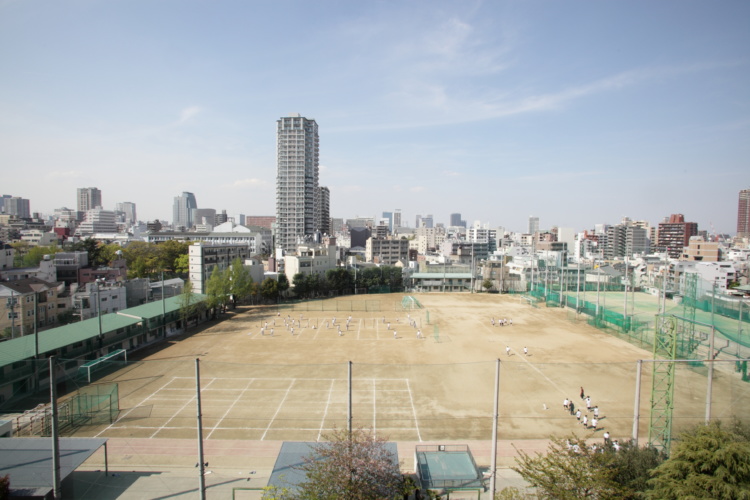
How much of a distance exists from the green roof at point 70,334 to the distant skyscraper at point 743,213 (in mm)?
160824

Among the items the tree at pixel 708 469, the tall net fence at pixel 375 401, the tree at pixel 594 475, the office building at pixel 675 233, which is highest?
the office building at pixel 675 233

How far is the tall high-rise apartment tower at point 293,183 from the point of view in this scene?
73812 mm

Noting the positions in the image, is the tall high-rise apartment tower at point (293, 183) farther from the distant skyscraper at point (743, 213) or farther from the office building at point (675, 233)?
the distant skyscraper at point (743, 213)

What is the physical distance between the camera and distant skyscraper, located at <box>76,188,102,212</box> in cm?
16762

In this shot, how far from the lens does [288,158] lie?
245 feet

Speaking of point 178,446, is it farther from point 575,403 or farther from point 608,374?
point 608,374

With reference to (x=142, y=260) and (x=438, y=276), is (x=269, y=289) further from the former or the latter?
(x=438, y=276)

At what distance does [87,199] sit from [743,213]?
248259 millimetres

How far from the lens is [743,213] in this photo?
125625 millimetres

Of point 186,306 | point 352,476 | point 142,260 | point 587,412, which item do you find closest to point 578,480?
point 352,476

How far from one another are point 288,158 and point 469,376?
64.6m

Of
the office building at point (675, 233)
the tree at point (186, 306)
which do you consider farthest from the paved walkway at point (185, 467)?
the office building at point (675, 233)

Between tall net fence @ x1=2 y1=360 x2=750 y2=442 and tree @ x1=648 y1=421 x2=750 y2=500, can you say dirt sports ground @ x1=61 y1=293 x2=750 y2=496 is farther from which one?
tree @ x1=648 y1=421 x2=750 y2=500

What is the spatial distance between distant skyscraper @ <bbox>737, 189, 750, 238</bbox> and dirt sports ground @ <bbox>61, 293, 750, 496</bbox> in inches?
5465
